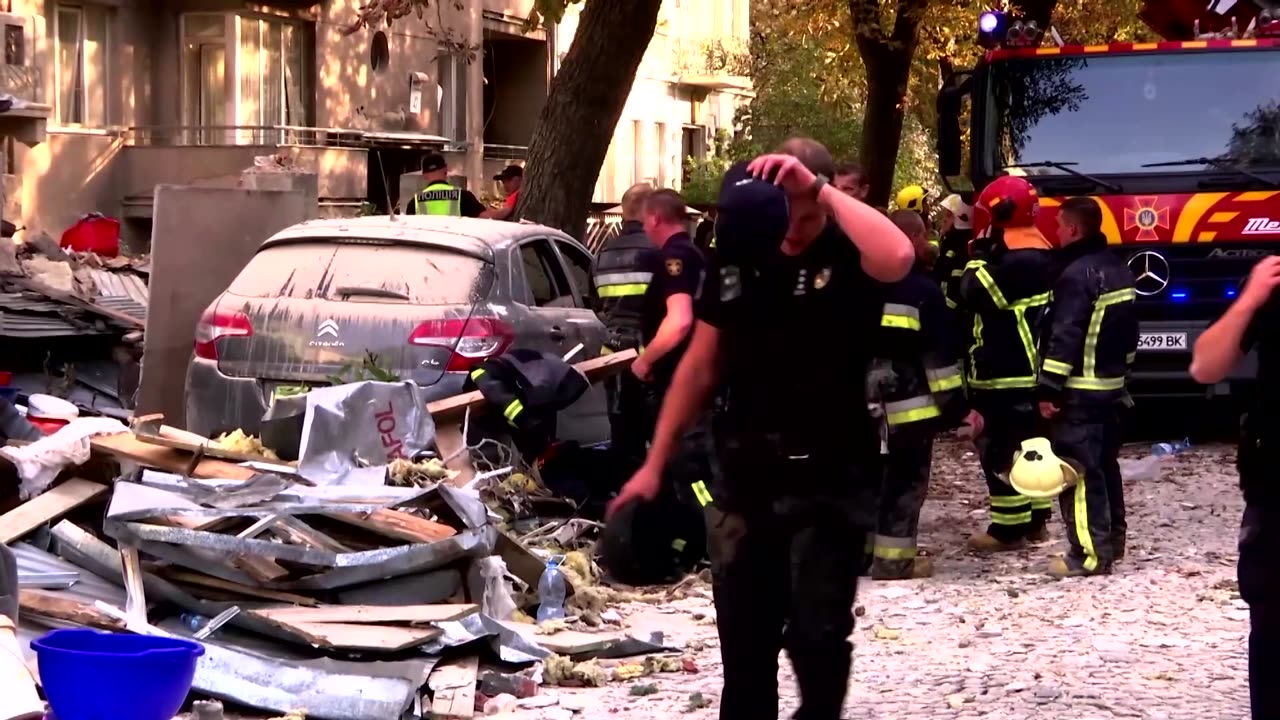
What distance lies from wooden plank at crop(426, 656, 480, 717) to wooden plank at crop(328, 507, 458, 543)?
0.75 m

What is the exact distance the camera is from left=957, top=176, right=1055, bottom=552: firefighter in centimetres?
902

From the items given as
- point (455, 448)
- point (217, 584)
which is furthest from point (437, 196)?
point (217, 584)

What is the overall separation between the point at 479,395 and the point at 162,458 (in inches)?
66.1

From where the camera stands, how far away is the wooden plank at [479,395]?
28.0 feet

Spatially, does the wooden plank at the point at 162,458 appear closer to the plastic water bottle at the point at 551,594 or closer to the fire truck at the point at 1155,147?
the plastic water bottle at the point at 551,594

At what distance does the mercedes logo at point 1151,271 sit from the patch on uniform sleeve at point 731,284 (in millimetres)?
8502

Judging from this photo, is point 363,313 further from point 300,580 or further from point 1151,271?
point 1151,271

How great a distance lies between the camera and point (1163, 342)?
12633 mm

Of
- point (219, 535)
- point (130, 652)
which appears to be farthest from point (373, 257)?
point (130, 652)

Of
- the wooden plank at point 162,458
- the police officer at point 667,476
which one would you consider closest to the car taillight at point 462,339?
the police officer at point 667,476

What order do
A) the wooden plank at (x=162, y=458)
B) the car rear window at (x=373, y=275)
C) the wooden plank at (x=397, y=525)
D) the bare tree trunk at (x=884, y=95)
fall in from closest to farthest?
the wooden plank at (x=397, y=525)
the wooden plank at (x=162, y=458)
the car rear window at (x=373, y=275)
the bare tree trunk at (x=884, y=95)

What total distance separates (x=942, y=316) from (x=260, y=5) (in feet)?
56.8

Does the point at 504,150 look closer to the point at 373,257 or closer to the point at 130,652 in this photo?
the point at 373,257

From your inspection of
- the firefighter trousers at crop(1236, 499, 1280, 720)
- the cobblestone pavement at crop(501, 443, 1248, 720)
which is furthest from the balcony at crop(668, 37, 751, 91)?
the firefighter trousers at crop(1236, 499, 1280, 720)
